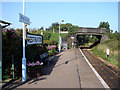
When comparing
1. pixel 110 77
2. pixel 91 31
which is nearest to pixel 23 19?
pixel 110 77

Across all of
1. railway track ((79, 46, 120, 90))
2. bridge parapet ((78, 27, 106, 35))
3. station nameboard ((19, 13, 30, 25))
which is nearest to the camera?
station nameboard ((19, 13, 30, 25))

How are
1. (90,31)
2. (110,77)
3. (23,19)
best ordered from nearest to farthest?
1. (23,19)
2. (110,77)
3. (90,31)

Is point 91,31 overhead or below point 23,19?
overhead

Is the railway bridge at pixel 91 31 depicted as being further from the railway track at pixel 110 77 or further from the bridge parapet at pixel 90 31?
the railway track at pixel 110 77

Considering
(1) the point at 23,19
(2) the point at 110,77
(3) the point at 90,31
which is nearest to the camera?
(1) the point at 23,19

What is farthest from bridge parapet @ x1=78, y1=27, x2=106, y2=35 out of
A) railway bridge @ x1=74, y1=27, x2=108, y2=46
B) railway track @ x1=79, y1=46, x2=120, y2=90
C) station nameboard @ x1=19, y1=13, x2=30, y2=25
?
station nameboard @ x1=19, y1=13, x2=30, y2=25

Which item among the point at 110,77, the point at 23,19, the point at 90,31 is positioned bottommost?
the point at 110,77

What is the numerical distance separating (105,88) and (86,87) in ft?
2.75

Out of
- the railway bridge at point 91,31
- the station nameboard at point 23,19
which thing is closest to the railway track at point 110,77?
the station nameboard at point 23,19

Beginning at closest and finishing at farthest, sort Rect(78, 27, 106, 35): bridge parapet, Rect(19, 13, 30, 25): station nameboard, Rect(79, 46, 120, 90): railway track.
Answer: Rect(19, 13, 30, 25): station nameboard
Rect(79, 46, 120, 90): railway track
Rect(78, 27, 106, 35): bridge parapet

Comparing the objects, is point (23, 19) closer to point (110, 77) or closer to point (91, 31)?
point (110, 77)

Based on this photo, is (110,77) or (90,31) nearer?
(110,77)

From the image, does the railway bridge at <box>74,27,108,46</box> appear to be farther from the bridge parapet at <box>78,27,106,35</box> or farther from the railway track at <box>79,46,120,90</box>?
the railway track at <box>79,46,120,90</box>

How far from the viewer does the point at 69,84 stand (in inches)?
239
